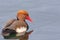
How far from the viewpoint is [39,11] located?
11.4m

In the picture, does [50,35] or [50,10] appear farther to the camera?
[50,10]

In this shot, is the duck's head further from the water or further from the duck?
the water

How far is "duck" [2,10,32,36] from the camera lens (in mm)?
9734

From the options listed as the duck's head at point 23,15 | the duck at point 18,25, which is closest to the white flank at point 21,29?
the duck at point 18,25

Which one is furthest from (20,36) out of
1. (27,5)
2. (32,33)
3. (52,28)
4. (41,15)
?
(27,5)

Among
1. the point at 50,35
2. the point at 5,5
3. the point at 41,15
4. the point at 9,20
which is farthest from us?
the point at 5,5

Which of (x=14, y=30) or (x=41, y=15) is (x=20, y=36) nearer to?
(x=14, y=30)

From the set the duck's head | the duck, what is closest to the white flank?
the duck

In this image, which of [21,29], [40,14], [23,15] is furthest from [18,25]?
[40,14]

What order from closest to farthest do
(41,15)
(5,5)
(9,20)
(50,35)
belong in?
(50,35) < (9,20) < (41,15) < (5,5)

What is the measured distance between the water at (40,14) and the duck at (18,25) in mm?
202

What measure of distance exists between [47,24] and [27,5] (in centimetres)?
209

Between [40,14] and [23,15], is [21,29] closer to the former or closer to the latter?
[23,15]

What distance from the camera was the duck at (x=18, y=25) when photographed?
9.73 metres
